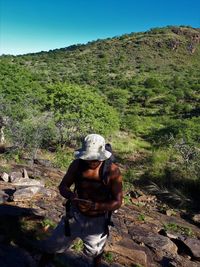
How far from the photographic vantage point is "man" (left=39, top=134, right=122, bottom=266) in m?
3.56

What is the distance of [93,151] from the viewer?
3.54 meters

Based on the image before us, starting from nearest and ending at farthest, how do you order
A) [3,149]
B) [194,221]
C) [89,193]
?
[89,193] < [194,221] < [3,149]

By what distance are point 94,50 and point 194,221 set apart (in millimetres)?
63353

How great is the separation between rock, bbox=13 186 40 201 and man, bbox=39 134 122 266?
300 centimetres

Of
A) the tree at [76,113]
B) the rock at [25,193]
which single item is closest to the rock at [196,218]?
the rock at [25,193]

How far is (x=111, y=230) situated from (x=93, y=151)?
3.25 meters

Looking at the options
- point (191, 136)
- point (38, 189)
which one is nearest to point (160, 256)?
point (38, 189)

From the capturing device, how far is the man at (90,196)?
3.56 metres

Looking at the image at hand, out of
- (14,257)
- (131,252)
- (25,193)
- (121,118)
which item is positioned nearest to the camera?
(14,257)

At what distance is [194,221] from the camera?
8.82 meters

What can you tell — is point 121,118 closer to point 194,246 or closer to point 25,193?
point 25,193

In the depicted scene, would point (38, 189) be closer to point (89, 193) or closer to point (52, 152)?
point (89, 193)

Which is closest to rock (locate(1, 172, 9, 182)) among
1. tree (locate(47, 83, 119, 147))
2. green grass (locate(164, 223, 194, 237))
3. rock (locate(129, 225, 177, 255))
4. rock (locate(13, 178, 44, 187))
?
rock (locate(13, 178, 44, 187))

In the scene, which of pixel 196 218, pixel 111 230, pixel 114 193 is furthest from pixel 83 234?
pixel 196 218
